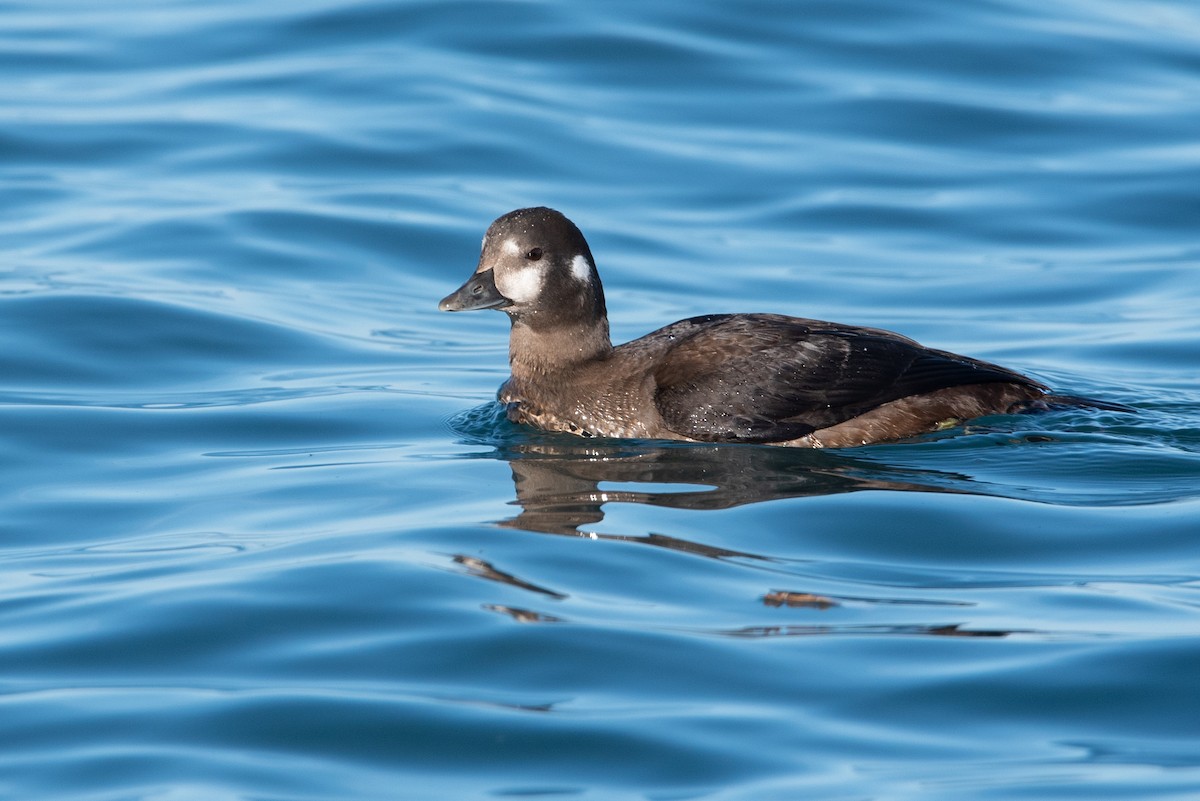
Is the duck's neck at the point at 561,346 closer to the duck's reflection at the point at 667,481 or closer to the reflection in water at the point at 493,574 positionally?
the duck's reflection at the point at 667,481

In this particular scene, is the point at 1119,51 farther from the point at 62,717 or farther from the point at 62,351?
the point at 62,717

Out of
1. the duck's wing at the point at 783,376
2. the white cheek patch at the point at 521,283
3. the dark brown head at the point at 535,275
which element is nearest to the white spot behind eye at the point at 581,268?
the dark brown head at the point at 535,275

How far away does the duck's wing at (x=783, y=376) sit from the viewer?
343 inches

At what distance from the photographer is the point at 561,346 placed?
30.6 feet

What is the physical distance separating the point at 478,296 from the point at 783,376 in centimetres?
159

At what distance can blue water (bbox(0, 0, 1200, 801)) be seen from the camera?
5.33 m

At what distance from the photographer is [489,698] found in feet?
18.1

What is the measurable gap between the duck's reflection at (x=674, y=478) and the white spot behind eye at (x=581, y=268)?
0.88 metres

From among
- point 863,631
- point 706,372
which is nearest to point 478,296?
point 706,372

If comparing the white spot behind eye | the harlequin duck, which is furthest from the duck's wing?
the white spot behind eye

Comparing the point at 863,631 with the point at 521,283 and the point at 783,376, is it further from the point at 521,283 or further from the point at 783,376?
the point at 521,283

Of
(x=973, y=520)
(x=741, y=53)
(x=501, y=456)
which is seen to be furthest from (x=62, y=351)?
(x=741, y=53)

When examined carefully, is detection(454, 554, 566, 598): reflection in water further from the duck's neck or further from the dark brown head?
the duck's neck

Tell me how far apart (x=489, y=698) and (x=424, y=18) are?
519 inches
